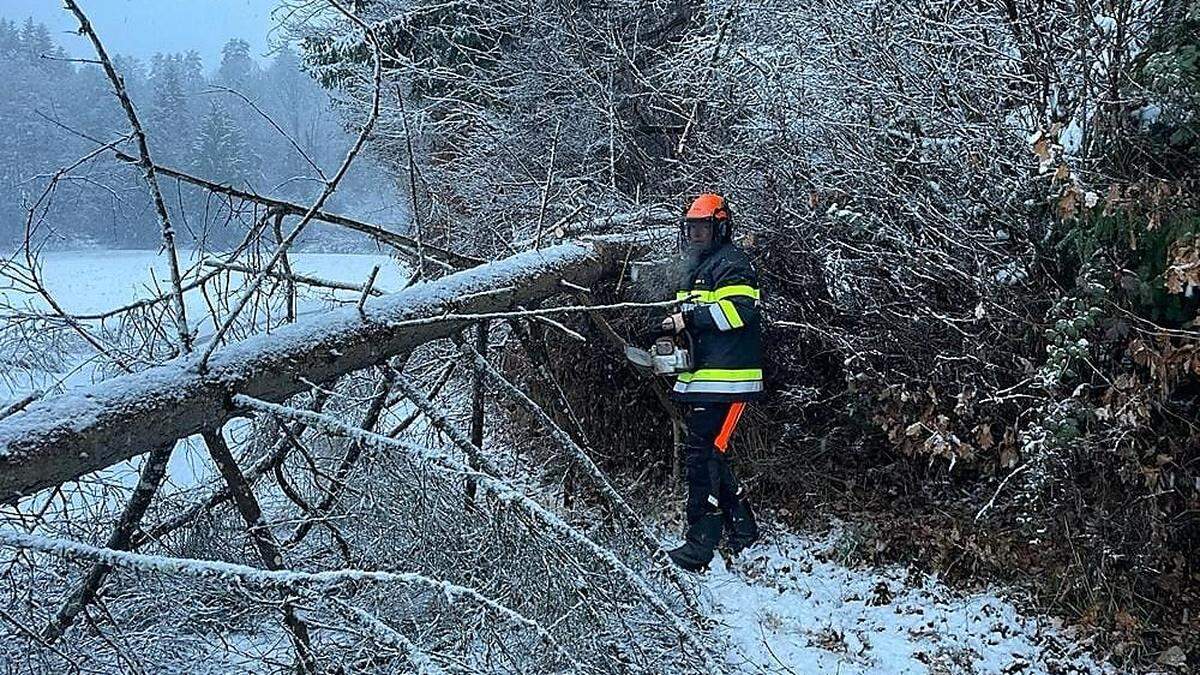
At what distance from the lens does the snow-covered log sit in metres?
2.16

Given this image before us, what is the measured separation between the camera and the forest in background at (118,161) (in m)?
2.83

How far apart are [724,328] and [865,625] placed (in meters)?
1.73

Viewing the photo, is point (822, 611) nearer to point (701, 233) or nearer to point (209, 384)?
point (701, 233)

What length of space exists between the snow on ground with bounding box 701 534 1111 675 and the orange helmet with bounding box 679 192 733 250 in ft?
6.52

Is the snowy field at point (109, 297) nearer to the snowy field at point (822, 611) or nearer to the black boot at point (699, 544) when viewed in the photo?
the snowy field at point (822, 611)

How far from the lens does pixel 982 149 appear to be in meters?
4.34

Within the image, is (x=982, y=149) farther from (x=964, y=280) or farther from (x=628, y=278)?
(x=628, y=278)

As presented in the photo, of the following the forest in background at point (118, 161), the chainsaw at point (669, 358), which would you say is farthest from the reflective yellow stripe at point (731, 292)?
the forest in background at point (118, 161)

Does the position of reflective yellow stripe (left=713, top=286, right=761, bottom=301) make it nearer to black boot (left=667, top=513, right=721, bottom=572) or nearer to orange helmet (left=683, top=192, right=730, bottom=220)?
orange helmet (left=683, top=192, right=730, bottom=220)

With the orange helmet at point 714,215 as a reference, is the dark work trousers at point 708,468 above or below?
below

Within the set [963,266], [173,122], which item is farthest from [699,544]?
[173,122]

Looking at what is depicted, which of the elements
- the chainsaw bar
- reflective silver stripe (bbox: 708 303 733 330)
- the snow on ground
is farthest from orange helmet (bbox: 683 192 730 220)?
the snow on ground

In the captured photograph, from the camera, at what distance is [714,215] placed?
4926 millimetres

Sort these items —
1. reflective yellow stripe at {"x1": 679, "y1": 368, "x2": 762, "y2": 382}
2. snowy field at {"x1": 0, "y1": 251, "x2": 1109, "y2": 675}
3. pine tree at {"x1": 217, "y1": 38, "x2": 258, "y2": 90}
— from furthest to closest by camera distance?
1. pine tree at {"x1": 217, "y1": 38, "x2": 258, "y2": 90}
2. reflective yellow stripe at {"x1": 679, "y1": 368, "x2": 762, "y2": 382}
3. snowy field at {"x1": 0, "y1": 251, "x2": 1109, "y2": 675}
